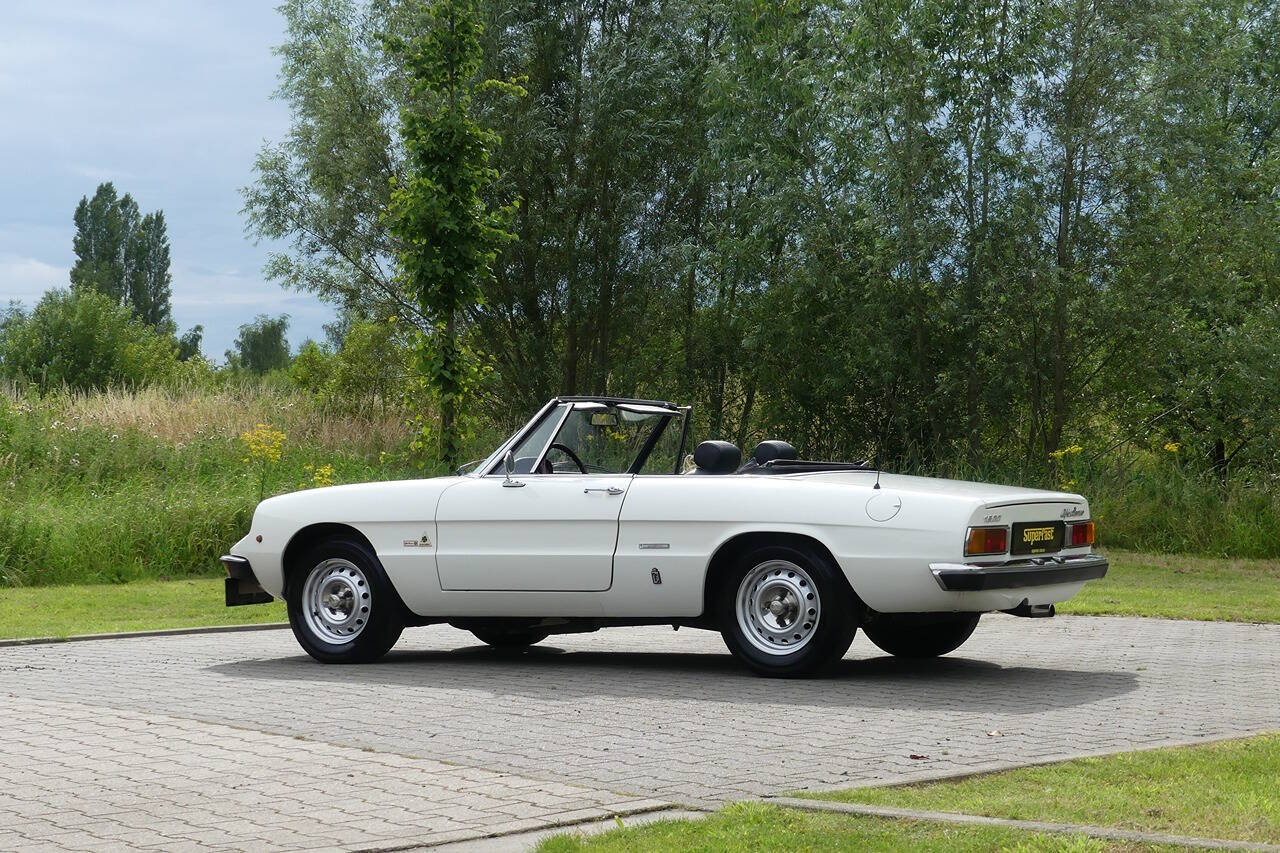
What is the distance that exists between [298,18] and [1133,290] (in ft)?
64.9

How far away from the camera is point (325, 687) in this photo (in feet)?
30.3

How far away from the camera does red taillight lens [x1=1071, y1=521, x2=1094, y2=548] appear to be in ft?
31.1

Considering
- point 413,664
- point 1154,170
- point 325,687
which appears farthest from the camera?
point 1154,170

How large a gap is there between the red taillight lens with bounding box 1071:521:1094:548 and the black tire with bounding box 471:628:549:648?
13.0ft

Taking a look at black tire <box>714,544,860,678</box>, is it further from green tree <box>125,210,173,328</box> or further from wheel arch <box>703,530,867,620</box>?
green tree <box>125,210,173,328</box>

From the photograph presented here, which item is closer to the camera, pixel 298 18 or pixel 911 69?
pixel 911 69

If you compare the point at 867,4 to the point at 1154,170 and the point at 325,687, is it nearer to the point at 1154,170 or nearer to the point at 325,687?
the point at 1154,170

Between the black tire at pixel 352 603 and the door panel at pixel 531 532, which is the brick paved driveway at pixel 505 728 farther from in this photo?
the door panel at pixel 531 532

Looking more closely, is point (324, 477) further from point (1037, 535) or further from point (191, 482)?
point (1037, 535)

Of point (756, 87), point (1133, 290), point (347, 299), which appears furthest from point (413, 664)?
point (347, 299)

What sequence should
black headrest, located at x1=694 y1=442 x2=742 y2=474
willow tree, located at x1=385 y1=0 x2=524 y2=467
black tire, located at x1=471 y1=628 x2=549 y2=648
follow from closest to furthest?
black headrest, located at x1=694 y1=442 x2=742 y2=474 < black tire, located at x1=471 y1=628 x2=549 y2=648 < willow tree, located at x1=385 y1=0 x2=524 y2=467

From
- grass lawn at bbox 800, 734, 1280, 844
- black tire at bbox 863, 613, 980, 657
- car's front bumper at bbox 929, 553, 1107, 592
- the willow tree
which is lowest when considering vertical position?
grass lawn at bbox 800, 734, 1280, 844

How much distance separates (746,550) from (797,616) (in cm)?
49

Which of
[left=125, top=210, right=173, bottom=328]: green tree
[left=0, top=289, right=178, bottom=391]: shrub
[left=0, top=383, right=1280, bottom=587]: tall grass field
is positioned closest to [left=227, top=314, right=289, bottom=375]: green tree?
[left=125, top=210, right=173, bottom=328]: green tree
